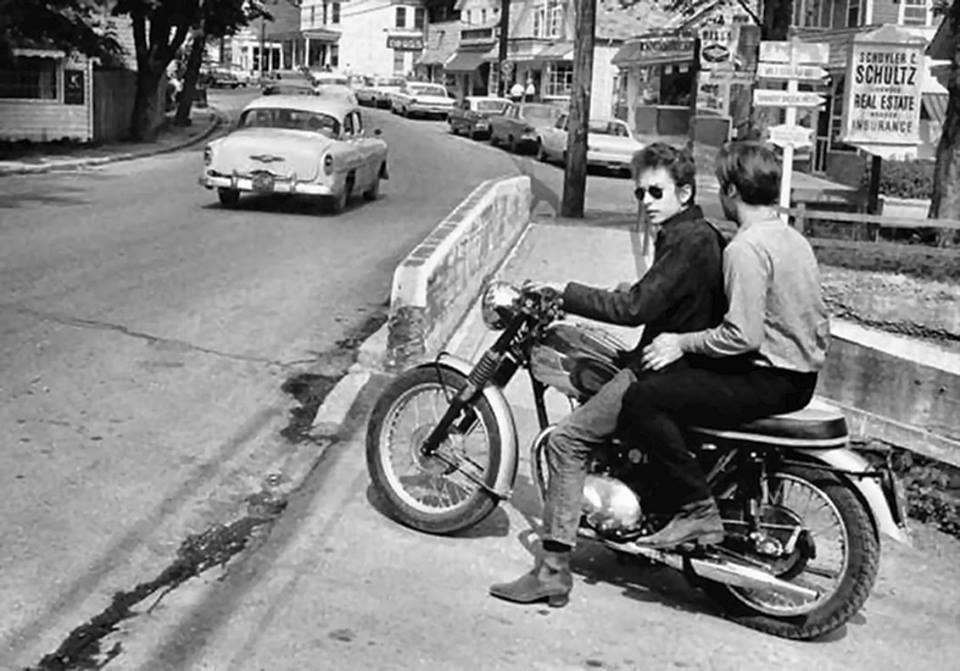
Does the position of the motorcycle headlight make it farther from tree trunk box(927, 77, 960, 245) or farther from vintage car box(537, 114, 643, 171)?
vintage car box(537, 114, 643, 171)

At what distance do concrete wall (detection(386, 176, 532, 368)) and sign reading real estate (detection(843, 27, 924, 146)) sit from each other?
20.5 feet

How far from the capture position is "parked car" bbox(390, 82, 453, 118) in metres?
61.5

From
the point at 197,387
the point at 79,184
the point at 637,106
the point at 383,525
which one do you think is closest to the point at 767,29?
the point at 79,184

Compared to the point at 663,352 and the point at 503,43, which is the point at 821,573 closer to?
the point at 663,352

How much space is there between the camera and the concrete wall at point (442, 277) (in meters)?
8.81

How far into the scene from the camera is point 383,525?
6.34 metres

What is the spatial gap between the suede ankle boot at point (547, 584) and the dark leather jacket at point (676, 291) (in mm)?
814

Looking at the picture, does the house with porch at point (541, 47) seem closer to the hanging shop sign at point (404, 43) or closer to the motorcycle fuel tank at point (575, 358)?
the hanging shop sign at point (404, 43)

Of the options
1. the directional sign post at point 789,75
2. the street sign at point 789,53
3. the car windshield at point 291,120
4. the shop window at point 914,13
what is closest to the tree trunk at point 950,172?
the street sign at point 789,53

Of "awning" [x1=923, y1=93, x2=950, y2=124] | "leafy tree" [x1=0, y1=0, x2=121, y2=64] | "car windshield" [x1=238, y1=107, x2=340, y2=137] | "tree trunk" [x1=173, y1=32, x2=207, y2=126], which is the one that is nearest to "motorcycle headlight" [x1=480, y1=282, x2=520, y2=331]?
"car windshield" [x1=238, y1=107, x2=340, y2=137]

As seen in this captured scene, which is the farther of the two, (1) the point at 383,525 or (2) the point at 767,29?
(2) the point at 767,29

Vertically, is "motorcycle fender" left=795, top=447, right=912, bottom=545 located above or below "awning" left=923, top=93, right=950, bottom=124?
below

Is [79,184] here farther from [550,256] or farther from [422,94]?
[422,94]

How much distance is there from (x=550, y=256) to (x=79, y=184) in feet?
34.1
